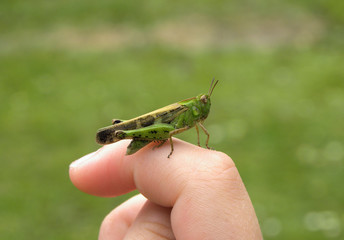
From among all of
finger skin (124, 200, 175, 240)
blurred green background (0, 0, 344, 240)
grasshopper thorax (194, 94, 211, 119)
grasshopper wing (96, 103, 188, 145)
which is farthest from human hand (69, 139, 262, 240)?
blurred green background (0, 0, 344, 240)

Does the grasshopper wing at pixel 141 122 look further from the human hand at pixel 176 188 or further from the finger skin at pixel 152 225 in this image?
the finger skin at pixel 152 225

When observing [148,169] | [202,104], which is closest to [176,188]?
[148,169]

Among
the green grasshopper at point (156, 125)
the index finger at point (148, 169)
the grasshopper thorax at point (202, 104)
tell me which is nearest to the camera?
the index finger at point (148, 169)

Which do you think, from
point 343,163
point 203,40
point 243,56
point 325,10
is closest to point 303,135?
point 343,163

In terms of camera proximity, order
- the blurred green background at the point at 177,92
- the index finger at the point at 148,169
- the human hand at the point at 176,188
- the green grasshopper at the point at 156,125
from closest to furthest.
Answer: the human hand at the point at 176,188
the index finger at the point at 148,169
the green grasshopper at the point at 156,125
the blurred green background at the point at 177,92

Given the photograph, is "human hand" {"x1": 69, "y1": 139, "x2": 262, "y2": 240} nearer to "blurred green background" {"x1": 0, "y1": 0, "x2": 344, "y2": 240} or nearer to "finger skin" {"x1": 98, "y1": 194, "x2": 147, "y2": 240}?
"finger skin" {"x1": 98, "y1": 194, "x2": 147, "y2": 240}

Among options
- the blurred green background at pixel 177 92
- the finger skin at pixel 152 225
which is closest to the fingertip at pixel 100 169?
the finger skin at pixel 152 225

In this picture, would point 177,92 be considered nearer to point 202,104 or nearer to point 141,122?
point 202,104
